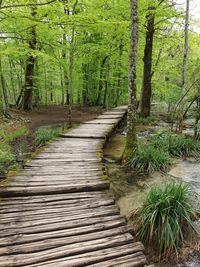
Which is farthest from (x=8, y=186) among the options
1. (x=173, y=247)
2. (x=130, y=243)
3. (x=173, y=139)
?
(x=173, y=139)

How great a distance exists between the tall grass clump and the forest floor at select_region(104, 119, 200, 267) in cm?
17

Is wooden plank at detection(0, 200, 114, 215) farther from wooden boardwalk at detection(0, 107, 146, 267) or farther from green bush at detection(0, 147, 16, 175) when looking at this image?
green bush at detection(0, 147, 16, 175)

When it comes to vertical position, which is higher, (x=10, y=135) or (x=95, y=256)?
(x=95, y=256)

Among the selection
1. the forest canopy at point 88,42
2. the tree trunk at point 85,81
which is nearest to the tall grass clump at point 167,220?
the forest canopy at point 88,42

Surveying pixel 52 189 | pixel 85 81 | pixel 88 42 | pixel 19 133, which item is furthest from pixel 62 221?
pixel 85 81

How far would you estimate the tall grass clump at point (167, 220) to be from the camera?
352 cm

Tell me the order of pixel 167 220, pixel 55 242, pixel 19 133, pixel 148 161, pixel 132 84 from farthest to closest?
pixel 19 133 → pixel 148 161 → pixel 132 84 → pixel 167 220 → pixel 55 242

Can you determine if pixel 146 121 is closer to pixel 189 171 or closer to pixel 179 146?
pixel 179 146

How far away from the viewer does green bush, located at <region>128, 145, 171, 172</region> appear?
6.73m

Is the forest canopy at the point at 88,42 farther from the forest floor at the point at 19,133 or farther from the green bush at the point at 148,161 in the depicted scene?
the green bush at the point at 148,161

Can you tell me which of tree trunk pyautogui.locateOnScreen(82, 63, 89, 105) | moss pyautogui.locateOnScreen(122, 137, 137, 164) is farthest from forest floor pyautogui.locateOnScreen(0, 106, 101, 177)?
tree trunk pyautogui.locateOnScreen(82, 63, 89, 105)

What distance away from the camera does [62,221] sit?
337 centimetres

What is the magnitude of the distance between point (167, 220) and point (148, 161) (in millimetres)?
3245

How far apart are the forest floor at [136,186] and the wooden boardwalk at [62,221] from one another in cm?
73
